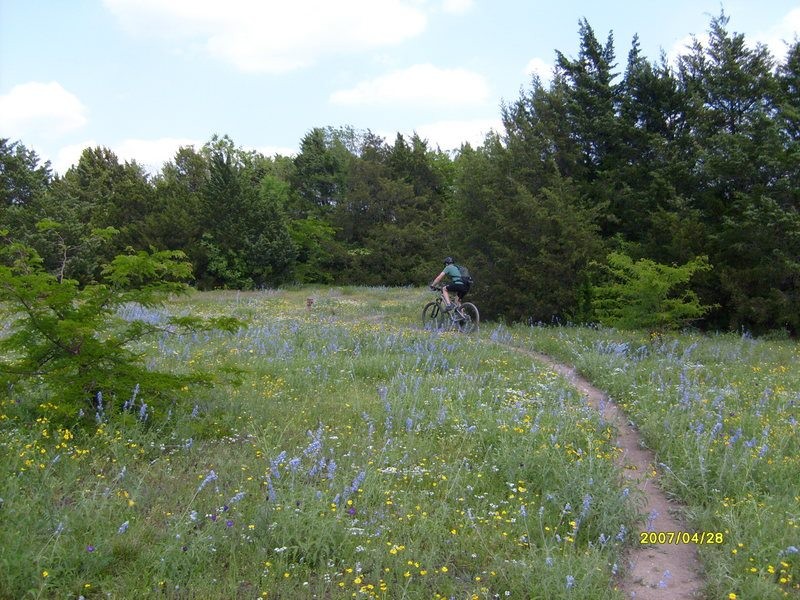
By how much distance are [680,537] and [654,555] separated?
0.35 meters

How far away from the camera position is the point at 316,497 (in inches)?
163

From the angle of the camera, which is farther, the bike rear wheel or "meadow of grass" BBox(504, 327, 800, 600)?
→ the bike rear wheel

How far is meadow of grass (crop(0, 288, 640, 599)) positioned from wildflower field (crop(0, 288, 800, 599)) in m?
0.02

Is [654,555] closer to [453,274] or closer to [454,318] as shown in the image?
[454,318]

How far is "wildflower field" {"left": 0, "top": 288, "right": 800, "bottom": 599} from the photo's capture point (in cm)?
337

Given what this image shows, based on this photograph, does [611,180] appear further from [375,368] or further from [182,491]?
[182,491]

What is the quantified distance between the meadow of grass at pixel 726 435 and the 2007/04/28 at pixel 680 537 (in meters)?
0.08

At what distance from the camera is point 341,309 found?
20.4 metres

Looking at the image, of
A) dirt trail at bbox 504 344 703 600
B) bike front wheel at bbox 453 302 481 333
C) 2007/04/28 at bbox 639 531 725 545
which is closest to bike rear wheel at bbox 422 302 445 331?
bike front wheel at bbox 453 302 481 333

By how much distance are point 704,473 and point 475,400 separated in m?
2.91

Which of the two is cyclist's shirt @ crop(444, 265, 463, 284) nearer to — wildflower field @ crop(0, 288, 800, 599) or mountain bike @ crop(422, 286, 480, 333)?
mountain bike @ crop(422, 286, 480, 333)

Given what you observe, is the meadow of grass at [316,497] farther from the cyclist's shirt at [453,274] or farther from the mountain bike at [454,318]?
the cyclist's shirt at [453,274]

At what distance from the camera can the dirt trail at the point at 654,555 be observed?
3.54 m

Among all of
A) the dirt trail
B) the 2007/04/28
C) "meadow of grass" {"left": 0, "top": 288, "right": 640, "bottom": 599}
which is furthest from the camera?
the 2007/04/28
